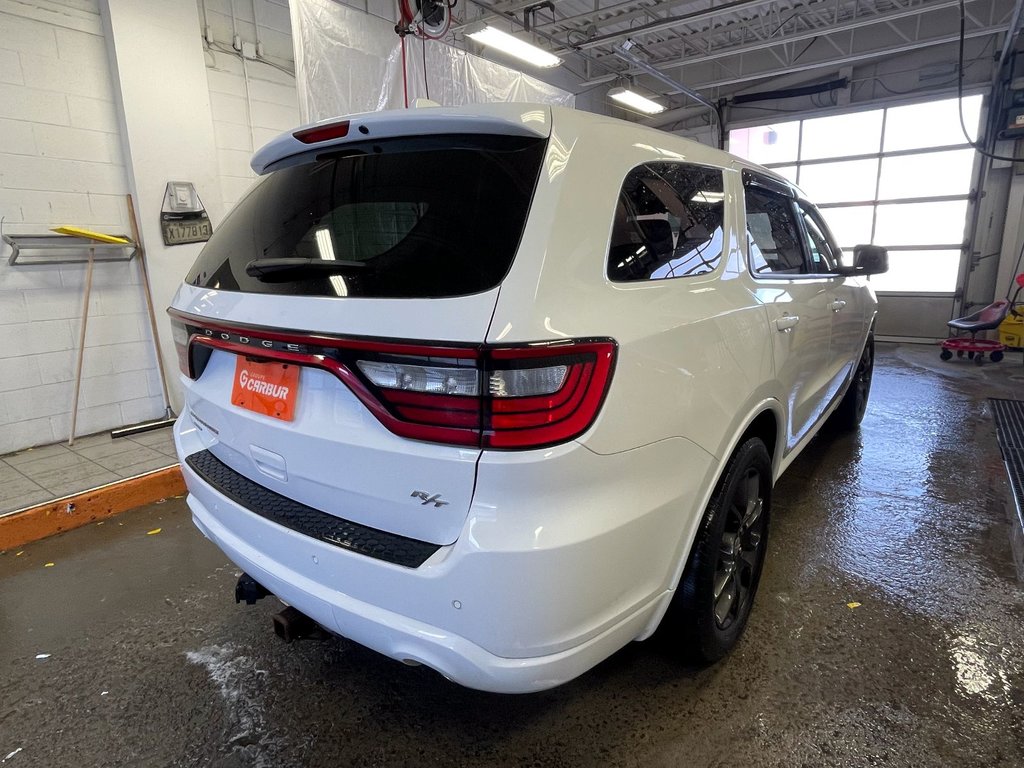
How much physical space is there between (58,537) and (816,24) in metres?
9.91

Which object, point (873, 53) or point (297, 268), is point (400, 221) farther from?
point (873, 53)

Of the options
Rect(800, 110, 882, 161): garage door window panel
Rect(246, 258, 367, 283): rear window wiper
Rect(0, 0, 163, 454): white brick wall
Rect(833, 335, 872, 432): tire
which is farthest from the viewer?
Rect(800, 110, 882, 161): garage door window panel

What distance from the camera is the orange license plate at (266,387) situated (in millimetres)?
1294

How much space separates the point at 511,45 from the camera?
581 centimetres

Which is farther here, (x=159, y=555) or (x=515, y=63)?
(x=515, y=63)

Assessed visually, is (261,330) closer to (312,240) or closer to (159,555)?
(312,240)

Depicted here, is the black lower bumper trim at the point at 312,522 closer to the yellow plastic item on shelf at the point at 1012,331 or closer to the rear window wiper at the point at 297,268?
the rear window wiper at the point at 297,268

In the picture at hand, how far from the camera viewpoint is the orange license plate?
4.25 feet

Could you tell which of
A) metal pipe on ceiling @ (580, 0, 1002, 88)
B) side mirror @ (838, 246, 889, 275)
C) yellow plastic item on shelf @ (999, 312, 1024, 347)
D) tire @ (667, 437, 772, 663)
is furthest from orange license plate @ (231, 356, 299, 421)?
yellow plastic item on shelf @ (999, 312, 1024, 347)

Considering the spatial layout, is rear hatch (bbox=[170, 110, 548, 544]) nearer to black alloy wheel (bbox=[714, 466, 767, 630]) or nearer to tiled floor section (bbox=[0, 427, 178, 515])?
black alloy wheel (bbox=[714, 466, 767, 630])

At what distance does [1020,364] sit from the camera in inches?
273

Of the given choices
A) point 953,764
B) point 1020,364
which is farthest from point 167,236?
point 1020,364

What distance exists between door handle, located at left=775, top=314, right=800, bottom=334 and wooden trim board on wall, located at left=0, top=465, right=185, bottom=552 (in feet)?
10.8

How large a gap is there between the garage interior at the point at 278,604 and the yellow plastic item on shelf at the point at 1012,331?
0.02 m
